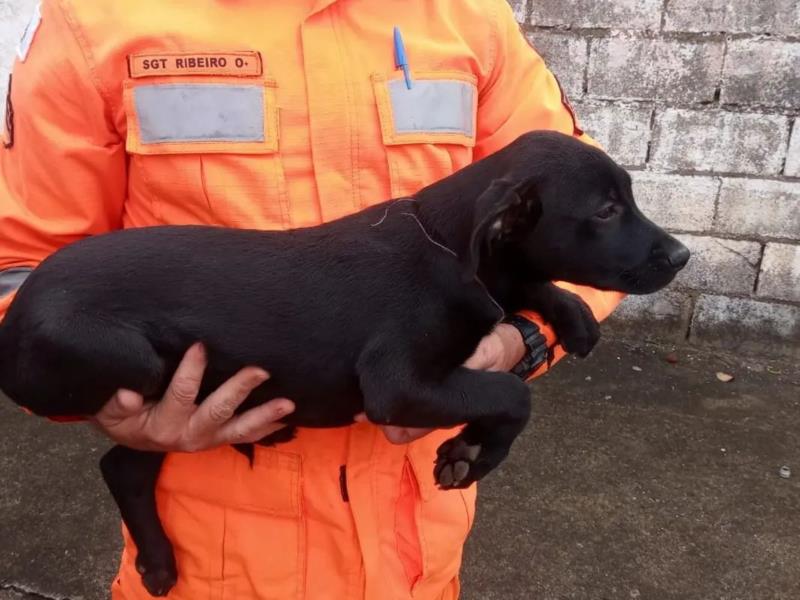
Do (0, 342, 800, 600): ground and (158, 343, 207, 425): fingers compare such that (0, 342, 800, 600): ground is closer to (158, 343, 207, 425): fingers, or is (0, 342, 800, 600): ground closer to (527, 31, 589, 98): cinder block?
(527, 31, 589, 98): cinder block

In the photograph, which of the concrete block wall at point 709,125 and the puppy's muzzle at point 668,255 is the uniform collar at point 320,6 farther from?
the concrete block wall at point 709,125

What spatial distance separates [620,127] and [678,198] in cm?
46

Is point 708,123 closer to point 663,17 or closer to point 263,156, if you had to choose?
point 663,17

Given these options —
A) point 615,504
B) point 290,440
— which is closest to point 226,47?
point 290,440

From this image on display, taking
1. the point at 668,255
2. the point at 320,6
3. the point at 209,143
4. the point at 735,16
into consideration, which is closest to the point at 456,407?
the point at 668,255

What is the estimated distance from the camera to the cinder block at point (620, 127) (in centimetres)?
402

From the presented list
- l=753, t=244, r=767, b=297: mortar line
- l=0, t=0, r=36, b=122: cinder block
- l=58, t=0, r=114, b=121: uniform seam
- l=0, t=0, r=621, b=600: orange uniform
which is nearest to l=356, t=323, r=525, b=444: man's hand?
l=0, t=0, r=621, b=600: orange uniform

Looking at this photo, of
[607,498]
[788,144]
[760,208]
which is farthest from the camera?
[760,208]

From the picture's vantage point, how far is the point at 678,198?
4.09m

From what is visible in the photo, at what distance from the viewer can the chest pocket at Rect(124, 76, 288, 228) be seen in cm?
148

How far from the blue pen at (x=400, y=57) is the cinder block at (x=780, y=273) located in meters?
3.09

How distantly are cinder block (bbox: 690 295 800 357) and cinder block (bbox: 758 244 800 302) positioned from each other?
7 cm

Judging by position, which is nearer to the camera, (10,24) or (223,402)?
(223,402)

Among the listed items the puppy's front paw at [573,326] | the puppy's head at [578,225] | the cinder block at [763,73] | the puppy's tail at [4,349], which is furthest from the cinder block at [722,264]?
the puppy's tail at [4,349]
